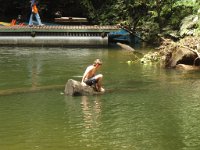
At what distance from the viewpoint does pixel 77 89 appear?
1686cm

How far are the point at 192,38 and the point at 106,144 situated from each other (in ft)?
47.8

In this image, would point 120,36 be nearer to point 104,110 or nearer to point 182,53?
point 182,53

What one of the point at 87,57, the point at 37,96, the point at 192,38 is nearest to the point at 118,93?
the point at 37,96

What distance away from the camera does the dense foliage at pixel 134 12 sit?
33819 mm

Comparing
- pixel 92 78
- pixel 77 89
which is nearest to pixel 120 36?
pixel 92 78

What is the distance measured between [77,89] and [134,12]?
21870mm

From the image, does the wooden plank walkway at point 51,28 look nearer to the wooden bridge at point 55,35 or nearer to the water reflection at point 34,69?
the wooden bridge at point 55,35

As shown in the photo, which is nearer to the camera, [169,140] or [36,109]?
[169,140]

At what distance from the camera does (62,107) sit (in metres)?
15.1

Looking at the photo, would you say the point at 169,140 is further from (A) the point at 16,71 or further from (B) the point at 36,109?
(A) the point at 16,71

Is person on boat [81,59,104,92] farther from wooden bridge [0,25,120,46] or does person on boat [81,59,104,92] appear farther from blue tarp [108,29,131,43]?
blue tarp [108,29,131,43]

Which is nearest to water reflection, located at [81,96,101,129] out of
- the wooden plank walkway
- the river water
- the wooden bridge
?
the river water

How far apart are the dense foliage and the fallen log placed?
13067 millimetres

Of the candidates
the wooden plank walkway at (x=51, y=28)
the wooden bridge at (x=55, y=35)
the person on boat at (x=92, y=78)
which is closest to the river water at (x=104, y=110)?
the person on boat at (x=92, y=78)
